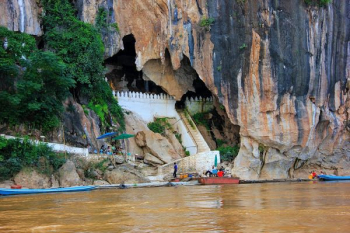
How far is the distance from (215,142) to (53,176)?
1451cm

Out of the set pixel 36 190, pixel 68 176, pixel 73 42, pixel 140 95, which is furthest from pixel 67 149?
pixel 140 95

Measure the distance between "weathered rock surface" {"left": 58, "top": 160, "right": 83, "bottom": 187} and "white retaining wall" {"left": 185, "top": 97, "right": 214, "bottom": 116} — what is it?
14268 millimetres

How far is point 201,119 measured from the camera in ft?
108

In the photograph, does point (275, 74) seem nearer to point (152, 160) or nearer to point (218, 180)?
point (218, 180)

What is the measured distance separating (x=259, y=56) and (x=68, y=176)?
44.7 ft

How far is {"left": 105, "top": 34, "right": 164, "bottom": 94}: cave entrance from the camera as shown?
1266 inches

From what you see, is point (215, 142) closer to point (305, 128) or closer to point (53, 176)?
point (305, 128)

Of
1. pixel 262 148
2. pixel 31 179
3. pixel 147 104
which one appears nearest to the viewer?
pixel 31 179

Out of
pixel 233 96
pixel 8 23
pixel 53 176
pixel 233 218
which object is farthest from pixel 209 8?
pixel 233 218

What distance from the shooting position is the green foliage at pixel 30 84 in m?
20.8

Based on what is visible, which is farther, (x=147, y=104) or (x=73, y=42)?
(x=147, y=104)

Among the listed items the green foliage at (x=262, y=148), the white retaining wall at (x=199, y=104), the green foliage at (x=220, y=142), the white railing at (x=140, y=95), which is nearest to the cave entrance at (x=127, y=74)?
the white railing at (x=140, y=95)

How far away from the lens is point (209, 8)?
29.0 m

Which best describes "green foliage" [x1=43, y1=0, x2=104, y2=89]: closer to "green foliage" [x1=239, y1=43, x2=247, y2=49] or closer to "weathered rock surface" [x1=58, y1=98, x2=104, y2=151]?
"weathered rock surface" [x1=58, y1=98, x2=104, y2=151]
